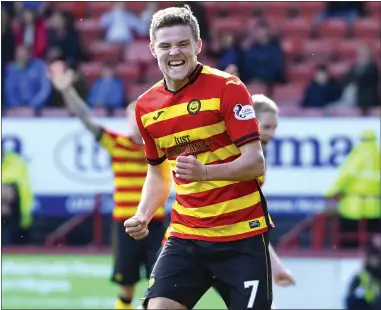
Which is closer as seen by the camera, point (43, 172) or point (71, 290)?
point (71, 290)

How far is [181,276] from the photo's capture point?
4812 mm

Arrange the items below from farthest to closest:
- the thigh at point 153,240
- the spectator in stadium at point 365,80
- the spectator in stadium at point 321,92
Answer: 1. the spectator in stadium at point 321,92
2. the spectator in stadium at point 365,80
3. the thigh at point 153,240

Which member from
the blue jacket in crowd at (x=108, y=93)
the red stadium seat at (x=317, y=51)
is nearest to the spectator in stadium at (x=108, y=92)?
the blue jacket in crowd at (x=108, y=93)

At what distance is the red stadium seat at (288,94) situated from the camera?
43.8 ft

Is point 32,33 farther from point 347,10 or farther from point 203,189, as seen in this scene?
point 203,189

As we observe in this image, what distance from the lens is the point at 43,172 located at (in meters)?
11.6

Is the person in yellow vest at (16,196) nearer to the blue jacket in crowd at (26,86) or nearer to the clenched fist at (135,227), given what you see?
the blue jacket in crowd at (26,86)

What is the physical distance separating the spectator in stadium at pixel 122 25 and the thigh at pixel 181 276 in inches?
384

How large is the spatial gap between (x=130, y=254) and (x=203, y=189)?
11.0 ft

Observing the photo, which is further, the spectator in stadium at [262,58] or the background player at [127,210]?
the spectator in stadium at [262,58]

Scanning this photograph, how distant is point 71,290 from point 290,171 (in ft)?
9.41

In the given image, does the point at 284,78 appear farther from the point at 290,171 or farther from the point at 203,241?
the point at 203,241

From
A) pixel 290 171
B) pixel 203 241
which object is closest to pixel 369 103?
pixel 290 171

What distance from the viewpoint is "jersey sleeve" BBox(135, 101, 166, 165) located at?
5000 millimetres
